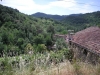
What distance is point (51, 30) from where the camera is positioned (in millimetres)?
73000

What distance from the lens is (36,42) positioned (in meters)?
57.5

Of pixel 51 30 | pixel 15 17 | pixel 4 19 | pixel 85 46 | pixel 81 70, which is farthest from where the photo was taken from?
pixel 51 30

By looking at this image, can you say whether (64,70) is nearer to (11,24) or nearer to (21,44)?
(21,44)

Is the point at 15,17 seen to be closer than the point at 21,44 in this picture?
No

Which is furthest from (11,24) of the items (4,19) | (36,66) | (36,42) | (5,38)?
(36,66)

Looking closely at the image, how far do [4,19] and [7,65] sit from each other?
54.0 m

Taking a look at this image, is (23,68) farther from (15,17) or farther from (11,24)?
(15,17)

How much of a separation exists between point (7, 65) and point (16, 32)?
51800mm

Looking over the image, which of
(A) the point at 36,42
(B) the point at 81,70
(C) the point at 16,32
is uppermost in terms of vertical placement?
(B) the point at 81,70

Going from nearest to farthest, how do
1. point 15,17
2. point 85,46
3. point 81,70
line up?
point 81,70 → point 85,46 → point 15,17

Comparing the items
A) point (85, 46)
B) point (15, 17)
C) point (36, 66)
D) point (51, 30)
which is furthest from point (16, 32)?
point (36, 66)

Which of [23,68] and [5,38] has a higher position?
[23,68]

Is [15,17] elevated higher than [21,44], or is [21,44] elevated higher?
[15,17]

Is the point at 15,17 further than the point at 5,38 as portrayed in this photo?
Yes
